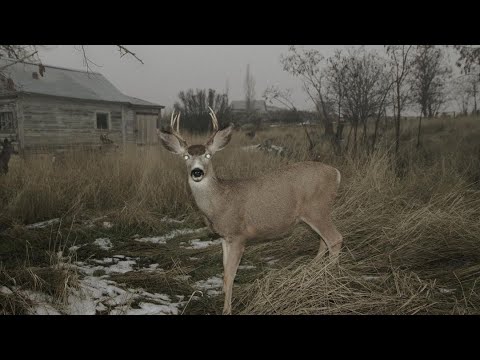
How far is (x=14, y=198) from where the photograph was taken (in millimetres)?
5762

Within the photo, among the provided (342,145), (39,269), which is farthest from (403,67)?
(39,269)

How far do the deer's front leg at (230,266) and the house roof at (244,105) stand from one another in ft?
18.3

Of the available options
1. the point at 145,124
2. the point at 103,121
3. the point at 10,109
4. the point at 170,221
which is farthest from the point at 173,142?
the point at 145,124

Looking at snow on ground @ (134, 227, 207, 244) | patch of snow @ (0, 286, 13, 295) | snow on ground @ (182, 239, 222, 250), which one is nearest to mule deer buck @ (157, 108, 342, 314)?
snow on ground @ (182, 239, 222, 250)

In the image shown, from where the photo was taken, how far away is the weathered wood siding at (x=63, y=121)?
13492mm

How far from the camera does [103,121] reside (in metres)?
16.1

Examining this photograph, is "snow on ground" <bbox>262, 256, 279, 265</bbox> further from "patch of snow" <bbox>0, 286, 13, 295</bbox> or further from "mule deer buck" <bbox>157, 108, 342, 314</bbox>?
"patch of snow" <bbox>0, 286, 13, 295</bbox>

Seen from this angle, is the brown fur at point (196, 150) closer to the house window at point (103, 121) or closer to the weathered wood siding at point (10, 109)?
the weathered wood siding at point (10, 109)

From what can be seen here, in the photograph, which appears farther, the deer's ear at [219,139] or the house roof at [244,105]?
the house roof at [244,105]

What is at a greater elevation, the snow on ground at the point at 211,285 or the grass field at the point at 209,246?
the grass field at the point at 209,246

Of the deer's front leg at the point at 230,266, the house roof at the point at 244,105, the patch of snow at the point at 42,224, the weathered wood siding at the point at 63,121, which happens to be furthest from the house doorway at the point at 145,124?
the deer's front leg at the point at 230,266

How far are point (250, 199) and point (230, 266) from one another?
25.8 inches

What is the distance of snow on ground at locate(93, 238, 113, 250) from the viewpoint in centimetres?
475

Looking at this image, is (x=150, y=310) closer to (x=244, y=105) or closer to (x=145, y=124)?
(x=244, y=105)
